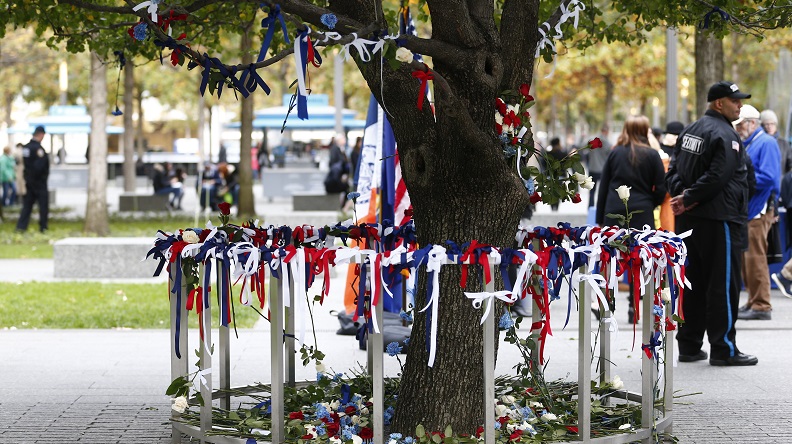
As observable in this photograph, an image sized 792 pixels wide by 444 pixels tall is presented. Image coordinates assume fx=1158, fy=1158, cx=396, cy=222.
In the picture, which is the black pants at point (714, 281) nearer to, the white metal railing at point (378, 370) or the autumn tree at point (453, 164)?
the white metal railing at point (378, 370)

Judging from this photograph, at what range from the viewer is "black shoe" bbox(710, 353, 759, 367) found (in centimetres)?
825

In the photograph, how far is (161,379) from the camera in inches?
314

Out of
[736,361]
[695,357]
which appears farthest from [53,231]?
[736,361]

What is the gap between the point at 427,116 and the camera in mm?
5500

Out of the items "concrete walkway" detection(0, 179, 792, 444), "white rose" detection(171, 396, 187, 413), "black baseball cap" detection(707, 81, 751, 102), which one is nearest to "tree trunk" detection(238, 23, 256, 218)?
"concrete walkway" detection(0, 179, 792, 444)

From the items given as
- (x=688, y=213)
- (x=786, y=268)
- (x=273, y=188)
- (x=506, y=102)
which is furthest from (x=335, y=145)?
(x=506, y=102)

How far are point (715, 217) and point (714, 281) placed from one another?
0.44m

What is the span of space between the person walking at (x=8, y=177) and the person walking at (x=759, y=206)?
2076 centimetres

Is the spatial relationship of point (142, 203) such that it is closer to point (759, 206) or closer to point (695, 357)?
point (759, 206)

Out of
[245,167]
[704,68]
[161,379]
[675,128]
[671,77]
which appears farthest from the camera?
[245,167]

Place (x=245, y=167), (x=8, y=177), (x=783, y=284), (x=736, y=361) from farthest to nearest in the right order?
(x=8, y=177) → (x=245, y=167) → (x=783, y=284) → (x=736, y=361)

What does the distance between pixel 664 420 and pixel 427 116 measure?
6.50ft

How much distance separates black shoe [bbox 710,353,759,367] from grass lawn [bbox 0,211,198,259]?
966 cm

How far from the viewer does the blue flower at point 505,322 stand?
5.43 meters
